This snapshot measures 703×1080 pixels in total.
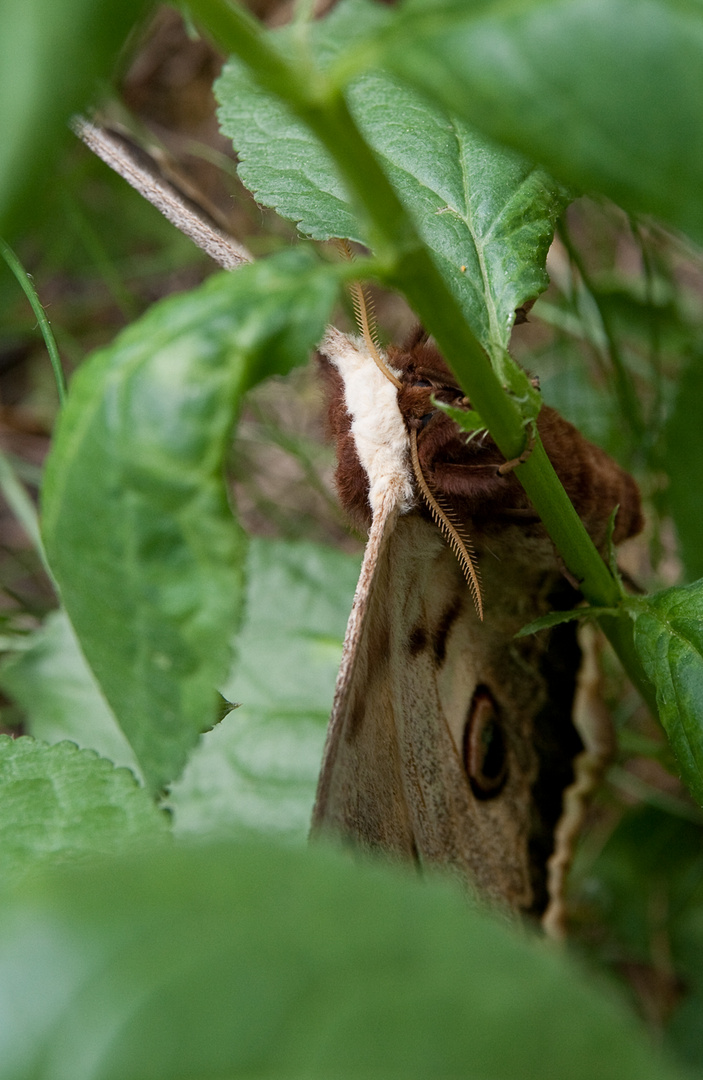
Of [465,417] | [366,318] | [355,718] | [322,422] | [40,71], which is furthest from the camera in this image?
[322,422]

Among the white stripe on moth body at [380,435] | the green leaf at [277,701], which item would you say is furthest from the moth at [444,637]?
the green leaf at [277,701]

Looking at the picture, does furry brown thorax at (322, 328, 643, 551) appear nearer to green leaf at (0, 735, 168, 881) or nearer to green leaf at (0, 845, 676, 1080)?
green leaf at (0, 735, 168, 881)

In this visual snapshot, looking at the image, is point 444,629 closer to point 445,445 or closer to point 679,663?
point 445,445

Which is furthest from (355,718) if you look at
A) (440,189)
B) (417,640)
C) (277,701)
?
(277,701)

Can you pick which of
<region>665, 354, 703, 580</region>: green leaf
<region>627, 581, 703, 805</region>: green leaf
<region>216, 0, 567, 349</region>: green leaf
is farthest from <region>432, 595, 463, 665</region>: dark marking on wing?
<region>665, 354, 703, 580</region>: green leaf

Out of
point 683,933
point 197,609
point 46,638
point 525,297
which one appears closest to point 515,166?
point 525,297

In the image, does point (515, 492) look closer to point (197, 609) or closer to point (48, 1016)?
point (197, 609)
